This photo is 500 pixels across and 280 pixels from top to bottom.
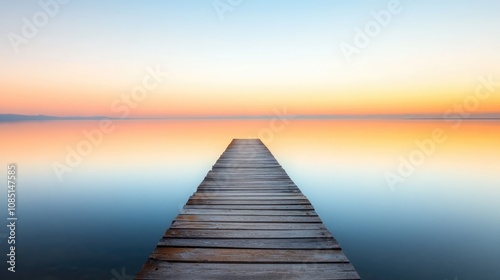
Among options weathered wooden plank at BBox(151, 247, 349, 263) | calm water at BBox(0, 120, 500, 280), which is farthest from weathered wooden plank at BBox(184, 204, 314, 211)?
calm water at BBox(0, 120, 500, 280)

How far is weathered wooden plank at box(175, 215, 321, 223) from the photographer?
143 inches

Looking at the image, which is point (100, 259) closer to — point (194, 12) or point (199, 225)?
point (199, 225)

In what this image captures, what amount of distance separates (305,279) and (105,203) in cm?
897

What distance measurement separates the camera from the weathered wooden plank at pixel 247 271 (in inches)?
91.9

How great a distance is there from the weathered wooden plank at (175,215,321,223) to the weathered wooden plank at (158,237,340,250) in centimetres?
58

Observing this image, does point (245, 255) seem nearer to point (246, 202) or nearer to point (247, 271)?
point (247, 271)

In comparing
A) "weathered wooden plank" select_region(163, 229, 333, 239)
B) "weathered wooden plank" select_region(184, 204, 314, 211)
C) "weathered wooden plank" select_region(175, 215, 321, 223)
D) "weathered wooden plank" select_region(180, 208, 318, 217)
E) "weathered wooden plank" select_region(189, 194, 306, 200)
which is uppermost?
"weathered wooden plank" select_region(189, 194, 306, 200)

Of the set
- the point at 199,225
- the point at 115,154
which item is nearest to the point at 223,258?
the point at 199,225

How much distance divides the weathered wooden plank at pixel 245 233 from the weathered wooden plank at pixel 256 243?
0.26 ft

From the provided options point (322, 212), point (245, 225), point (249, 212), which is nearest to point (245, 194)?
point (249, 212)

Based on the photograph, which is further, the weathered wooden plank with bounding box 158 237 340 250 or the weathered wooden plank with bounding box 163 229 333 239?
the weathered wooden plank with bounding box 163 229 333 239

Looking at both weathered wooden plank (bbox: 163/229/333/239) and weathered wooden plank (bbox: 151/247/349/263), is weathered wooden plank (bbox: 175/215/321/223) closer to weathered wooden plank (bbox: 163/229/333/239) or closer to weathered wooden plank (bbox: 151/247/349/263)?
weathered wooden plank (bbox: 163/229/333/239)

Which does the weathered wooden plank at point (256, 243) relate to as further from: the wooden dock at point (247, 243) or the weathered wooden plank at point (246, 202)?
the weathered wooden plank at point (246, 202)

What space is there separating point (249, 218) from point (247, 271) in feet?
4.36
